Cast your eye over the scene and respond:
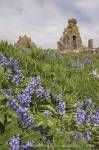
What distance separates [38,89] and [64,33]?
85.0ft

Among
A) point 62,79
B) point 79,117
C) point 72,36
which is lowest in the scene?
point 79,117

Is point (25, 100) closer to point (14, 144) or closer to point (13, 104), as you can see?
point (13, 104)

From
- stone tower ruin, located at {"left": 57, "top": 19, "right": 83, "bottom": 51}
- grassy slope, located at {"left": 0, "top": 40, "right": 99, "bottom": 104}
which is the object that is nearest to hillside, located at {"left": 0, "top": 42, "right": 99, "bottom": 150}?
grassy slope, located at {"left": 0, "top": 40, "right": 99, "bottom": 104}

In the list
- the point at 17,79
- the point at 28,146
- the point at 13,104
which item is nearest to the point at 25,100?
the point at 13,104

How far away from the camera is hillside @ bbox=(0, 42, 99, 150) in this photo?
6.50 m

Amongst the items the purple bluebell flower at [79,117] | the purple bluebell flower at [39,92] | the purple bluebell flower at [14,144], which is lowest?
the purple bluebell flower at [79,117]

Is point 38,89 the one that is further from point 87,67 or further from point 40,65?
point 87,67

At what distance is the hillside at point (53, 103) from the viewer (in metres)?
6.50

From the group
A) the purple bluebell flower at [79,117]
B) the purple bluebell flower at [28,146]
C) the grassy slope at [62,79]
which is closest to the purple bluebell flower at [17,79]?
the grassy slope at [62,79]

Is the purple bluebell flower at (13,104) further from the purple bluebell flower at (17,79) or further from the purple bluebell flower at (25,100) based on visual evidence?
the purple bluebell flower at (17,79)

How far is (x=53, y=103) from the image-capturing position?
9398 mm

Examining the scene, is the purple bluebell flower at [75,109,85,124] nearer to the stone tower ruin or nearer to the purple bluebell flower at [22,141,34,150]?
the purple bluebell flower at [22,141,34,150]

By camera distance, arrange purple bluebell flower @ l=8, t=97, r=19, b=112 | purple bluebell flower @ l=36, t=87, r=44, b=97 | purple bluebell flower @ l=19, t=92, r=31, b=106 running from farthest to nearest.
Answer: purple bluebell flower @ l=36, t=87, r=44, b=97, purple bluebell flower @ l=19, t=92, r=31, b=106, purple bluebell flower @ l=8, t=97, r=19, b=112

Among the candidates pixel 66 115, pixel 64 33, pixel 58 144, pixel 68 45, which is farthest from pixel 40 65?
pixel 64 33
